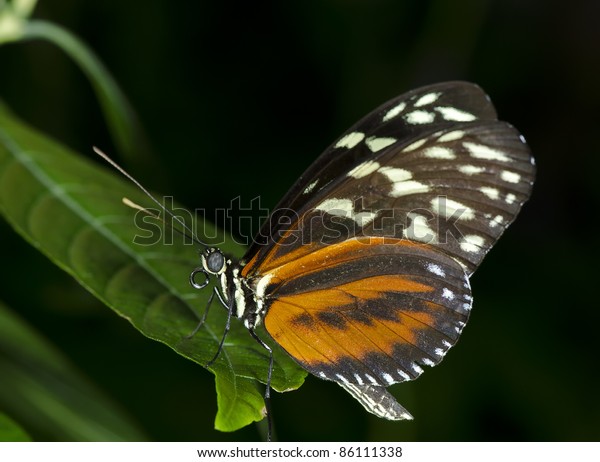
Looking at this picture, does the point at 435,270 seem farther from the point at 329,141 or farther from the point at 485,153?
the point at 329,141

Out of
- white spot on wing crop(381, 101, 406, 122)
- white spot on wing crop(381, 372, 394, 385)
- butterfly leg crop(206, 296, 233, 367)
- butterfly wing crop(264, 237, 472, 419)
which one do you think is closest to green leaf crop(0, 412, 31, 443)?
butterfly leg crop(206, 296, 233, 367)

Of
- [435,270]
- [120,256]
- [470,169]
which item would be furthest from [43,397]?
[470,169]

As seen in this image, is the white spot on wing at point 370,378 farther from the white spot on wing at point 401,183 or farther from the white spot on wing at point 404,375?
the white spot on wing at point 401,183

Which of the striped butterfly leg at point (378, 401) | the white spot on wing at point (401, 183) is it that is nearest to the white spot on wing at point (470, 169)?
the white spot on wing at point (401, 183)

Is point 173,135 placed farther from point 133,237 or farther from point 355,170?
point 355,170

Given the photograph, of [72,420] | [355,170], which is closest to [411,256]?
[355,170]

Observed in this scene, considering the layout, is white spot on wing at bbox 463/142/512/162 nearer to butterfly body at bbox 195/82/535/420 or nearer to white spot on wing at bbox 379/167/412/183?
butterfly body at bbox 195/82/535/420

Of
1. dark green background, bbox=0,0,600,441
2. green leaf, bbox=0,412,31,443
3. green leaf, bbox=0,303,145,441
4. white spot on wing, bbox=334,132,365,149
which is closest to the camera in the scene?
green leaf, bbox=0,412,31,443
